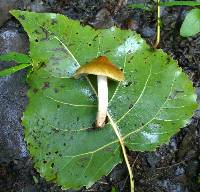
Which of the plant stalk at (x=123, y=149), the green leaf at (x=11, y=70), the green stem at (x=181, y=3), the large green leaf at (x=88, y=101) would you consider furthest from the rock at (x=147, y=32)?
the green leaf at (x=11, y=70)

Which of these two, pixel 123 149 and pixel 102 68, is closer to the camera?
pixel 102 68

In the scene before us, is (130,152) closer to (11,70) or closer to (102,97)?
(102,97)

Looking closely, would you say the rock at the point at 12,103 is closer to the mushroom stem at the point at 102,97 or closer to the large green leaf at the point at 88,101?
the large green leaf at the point at 88,101

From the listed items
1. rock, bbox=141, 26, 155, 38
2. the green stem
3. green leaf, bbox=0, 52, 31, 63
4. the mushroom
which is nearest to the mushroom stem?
the mushroom

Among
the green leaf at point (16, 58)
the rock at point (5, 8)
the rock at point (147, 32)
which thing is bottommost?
the green leaf at point (16, 58)

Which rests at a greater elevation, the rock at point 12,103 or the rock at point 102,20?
the rock at point 102,20

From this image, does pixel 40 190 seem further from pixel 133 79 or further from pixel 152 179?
pixel 133 79

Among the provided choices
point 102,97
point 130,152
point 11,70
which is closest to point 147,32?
point 102,97
